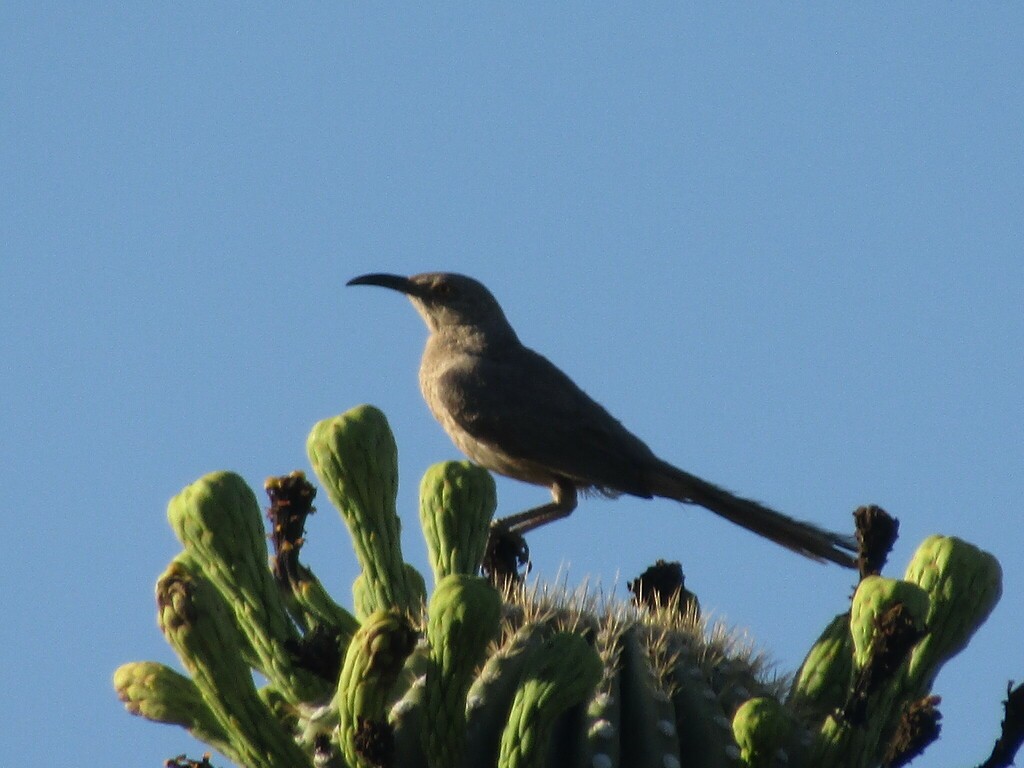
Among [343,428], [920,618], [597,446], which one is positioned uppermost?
[597,446]

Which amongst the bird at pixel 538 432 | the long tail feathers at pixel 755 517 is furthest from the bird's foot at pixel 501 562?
the bird at pixel 538 432

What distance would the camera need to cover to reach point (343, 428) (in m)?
4.29

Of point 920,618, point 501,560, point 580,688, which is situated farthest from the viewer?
point 501,560

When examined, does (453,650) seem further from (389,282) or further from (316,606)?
(389,282)

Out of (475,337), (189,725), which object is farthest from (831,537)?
(189,725)

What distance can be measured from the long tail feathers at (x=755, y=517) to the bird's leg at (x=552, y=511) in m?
0.49

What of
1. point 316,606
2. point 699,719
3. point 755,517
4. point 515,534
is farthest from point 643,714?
point 755,517

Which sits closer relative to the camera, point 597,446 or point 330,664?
point 330,664

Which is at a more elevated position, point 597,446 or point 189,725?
point 597,446

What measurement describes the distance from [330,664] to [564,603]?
2.02 ft

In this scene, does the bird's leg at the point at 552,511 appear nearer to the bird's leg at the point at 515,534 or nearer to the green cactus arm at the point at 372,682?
the bird's leg at the point at 515,534

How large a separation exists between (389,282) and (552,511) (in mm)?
2055

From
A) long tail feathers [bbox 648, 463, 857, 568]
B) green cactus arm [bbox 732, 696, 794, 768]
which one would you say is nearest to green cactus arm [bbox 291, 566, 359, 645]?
green cactus arm [bbox 732, 696, 794, 768]

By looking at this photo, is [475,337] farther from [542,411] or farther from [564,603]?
[564,603]
